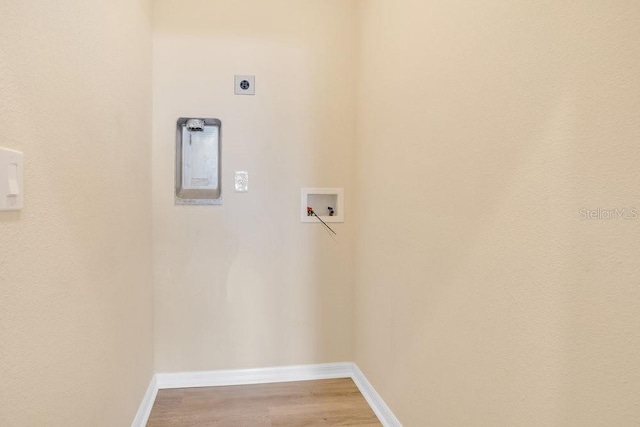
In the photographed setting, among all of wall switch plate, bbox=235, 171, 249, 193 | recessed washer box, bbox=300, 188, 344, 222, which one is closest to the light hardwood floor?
recessed washer box, bbox=300, 188, 344, 222

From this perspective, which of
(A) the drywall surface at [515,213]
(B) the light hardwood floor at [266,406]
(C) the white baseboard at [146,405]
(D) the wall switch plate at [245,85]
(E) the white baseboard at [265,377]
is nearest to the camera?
(A) the drywall surface at [515,213]

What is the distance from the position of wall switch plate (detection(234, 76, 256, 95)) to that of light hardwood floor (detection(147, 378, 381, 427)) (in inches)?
74.6

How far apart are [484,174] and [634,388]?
0.61 meters

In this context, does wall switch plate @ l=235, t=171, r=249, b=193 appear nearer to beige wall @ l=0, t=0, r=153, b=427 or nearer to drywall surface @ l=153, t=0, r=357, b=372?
drywall surface @ l=153, t=0, r=357, b=372

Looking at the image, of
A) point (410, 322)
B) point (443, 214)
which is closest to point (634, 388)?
point (443, 214)

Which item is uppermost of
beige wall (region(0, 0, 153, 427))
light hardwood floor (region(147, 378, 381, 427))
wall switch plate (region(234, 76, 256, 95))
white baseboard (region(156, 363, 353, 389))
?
wall switch plate (region(234, 76, 256, 95))

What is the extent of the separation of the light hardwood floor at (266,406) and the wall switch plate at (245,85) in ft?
6.21

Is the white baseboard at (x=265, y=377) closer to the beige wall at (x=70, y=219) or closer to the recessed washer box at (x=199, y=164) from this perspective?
the beige wall at (x=70, y=219)

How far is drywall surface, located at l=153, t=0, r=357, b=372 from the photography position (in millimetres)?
2004

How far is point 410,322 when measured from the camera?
1478mm

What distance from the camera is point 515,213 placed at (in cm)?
89

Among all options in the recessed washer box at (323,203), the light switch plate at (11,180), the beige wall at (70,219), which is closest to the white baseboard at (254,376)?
the beige wall at (70,219)

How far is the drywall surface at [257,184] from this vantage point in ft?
6.57

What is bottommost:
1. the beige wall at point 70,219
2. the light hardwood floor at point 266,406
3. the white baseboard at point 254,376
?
the light hardwood floor at point 266,406
